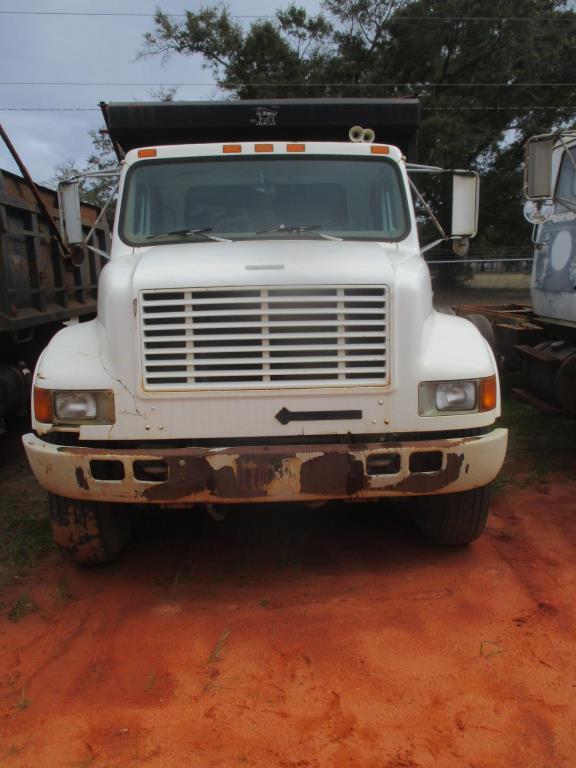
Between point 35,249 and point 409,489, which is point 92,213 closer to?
point 35,249

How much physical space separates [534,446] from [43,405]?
15.3 feet

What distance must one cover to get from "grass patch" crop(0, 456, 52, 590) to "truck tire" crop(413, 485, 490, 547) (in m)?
2.41

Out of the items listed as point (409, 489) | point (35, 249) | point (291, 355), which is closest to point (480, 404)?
point (409, 489)

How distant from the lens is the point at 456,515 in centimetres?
387

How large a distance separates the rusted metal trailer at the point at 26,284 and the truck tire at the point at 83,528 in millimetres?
2119

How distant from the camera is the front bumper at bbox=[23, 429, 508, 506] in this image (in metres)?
3.35

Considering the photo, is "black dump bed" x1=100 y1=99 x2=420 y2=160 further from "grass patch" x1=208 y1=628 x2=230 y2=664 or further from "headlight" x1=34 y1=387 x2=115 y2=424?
"grass patch" x1=208 y1=628 x2=230 y2=664

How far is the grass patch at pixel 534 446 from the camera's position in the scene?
567 cm

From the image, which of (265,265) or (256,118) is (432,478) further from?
(256,118)

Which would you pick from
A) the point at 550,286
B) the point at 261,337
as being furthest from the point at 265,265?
the point at 550,286

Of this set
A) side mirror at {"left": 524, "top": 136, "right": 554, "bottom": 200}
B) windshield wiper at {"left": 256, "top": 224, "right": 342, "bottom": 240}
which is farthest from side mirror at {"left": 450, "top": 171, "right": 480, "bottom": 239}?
windshield wiper at {"left": 256, "top": 224, "right": 342, "bottom": 240}

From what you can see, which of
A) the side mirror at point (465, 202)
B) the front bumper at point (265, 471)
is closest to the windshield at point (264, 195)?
the side mirror at point (465, 202)

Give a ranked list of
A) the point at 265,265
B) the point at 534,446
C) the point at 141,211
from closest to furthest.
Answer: the point at 265,265 → the point at 141,211 → the point at 534,446

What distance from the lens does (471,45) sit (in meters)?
23.0
